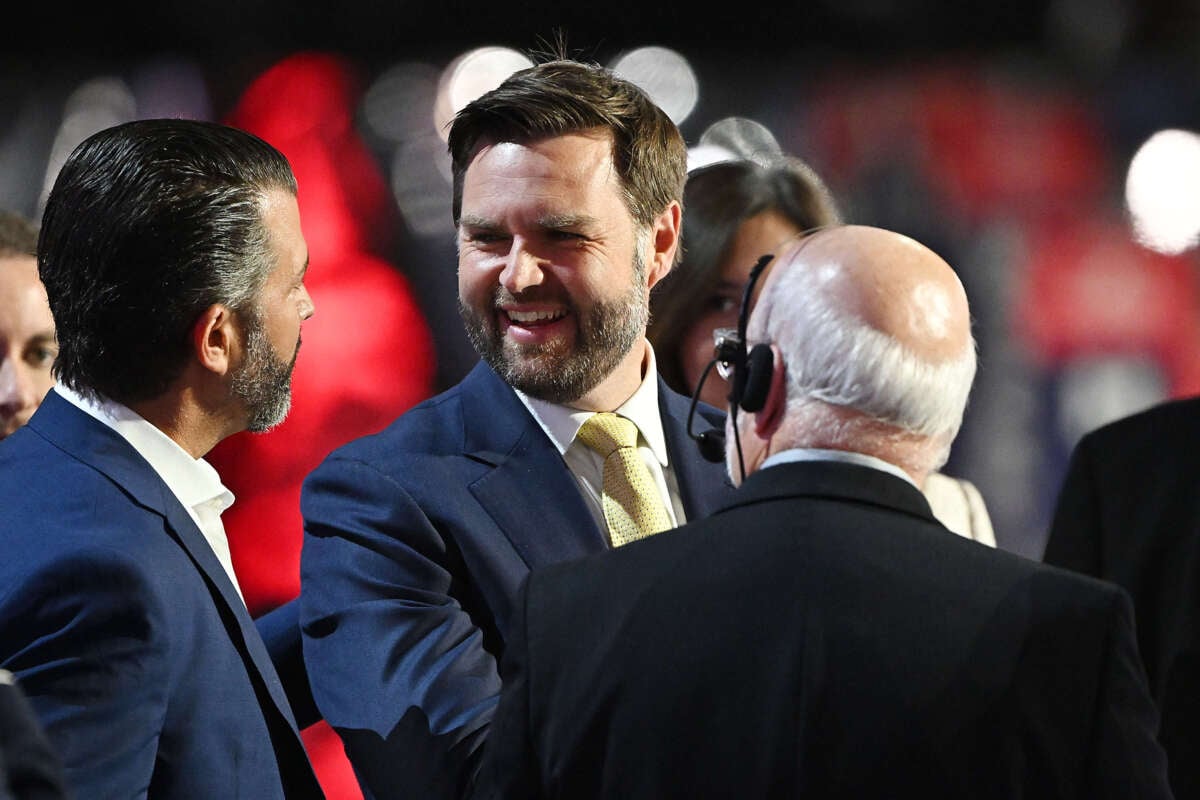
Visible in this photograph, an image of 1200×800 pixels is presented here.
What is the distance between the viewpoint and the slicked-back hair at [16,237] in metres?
2.80

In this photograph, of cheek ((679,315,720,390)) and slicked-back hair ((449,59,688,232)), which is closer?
slicked-back hair ((449,59,688,232))

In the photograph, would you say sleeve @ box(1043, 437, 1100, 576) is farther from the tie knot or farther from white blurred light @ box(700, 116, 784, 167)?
white blurred light @ box(700, 116, 784, 167)

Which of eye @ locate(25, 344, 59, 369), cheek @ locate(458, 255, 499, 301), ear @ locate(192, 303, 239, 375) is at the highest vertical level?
cheek @ locate(458, 255, 499, 301)

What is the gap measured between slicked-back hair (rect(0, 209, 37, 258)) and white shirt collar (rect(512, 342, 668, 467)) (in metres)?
1.25

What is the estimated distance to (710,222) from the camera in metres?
2.88

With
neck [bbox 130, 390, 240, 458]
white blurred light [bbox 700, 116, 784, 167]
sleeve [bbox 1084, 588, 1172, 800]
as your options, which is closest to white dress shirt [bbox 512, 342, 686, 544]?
neck [bbox 130, 390, 240, 458]

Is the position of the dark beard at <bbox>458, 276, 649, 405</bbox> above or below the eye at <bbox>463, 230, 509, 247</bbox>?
below

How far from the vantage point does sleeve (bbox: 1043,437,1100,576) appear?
228cm

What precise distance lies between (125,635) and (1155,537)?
1.51m

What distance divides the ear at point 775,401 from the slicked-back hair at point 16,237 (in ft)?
6.00

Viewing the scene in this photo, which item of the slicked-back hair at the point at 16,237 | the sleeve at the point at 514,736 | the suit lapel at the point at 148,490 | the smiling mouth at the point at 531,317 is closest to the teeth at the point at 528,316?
the smiling mouth at the point at 531,317

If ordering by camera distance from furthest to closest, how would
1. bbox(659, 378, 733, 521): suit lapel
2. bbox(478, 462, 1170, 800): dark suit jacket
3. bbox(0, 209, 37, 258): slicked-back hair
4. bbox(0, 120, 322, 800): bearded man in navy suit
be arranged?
bbox(0, 209, 37, 258): slicked-back hair, bbox(659, 378, 733, 521): suit lapel, bbox(0, 120, 322, 800): bearded man in navy suit, bbox(478, 462, 1170, 800): dark suit jacket

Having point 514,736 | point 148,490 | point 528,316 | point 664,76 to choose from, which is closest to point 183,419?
point 148,490

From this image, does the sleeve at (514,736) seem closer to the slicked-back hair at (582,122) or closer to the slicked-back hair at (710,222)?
the slicked-back hair at (582,122)
